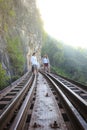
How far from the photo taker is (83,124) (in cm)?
329

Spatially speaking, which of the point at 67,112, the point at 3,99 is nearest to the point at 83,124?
the point at 67,112

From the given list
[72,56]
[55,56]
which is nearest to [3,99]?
[55,56]

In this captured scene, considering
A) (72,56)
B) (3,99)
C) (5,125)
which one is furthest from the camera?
(72,56)

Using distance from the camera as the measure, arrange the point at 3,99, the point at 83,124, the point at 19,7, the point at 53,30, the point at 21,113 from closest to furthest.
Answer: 1. the point at 83,124
2. the point at 21,113
3. the point at 3,99
4. the point at 19,7
5. the point at 53,30

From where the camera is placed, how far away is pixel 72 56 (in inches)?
2223

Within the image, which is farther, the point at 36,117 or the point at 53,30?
Result: the point at 53,30

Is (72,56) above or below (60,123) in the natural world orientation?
above

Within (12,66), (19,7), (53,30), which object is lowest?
(12,66)

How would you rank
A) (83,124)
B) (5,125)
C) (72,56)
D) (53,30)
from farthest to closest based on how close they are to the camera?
(53,30), (72,56), (5,125), (83,124)

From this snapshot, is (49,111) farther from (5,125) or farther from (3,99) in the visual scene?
(3,99)

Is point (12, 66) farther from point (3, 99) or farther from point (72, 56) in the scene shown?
point (72, 56)

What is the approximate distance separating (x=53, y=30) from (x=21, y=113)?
264 feet

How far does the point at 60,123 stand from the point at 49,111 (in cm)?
94

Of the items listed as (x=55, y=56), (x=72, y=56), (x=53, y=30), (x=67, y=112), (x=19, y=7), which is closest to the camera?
(x=67, y=112)
